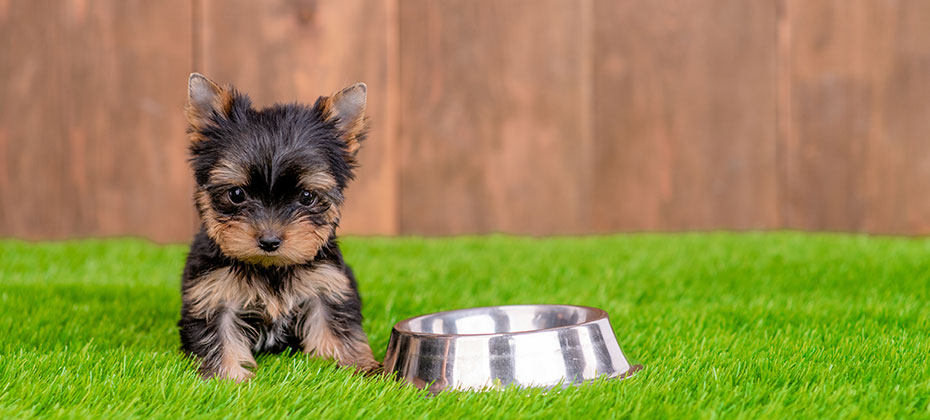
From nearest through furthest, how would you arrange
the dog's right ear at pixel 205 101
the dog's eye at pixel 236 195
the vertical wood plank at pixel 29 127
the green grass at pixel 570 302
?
the green grass at pixel 570 302
the dog's eye at pixel 236 195
the dog's right ear at pixel 205 101
the vertical wood plank at pixel 29 127

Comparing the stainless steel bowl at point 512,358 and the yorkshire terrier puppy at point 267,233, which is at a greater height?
the yorkshire terrier puppy at point 267,233

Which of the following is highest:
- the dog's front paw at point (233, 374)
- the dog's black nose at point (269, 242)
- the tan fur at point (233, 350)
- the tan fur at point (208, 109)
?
the tan fur at point (208, 109)

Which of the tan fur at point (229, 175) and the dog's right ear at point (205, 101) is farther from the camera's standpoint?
the dog's right ear at point (205, 101)

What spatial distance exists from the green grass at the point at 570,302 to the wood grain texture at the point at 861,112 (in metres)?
1.04

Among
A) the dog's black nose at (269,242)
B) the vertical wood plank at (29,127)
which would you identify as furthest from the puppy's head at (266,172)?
the vertical wood plank at (29,127)

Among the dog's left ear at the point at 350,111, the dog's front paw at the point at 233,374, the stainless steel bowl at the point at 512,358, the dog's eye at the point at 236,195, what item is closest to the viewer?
Result: the stainless steel bowl at the point at 512,358

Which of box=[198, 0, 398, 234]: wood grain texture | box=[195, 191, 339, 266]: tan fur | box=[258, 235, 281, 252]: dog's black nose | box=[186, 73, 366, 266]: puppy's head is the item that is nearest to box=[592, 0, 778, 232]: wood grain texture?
box=[198, 0, 398, 234]: wood grain texture

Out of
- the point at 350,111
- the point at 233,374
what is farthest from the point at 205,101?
the point at 233,374

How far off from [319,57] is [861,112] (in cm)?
388

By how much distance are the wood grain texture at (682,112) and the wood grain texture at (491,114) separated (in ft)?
0.72

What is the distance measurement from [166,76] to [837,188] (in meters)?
4.81

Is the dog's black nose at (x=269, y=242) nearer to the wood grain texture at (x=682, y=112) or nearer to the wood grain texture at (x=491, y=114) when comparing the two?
the wood grain texture at (x=491, y=114)

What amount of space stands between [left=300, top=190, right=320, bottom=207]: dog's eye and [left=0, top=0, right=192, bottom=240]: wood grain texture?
3227 mm

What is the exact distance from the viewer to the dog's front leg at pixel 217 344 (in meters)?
2.65
